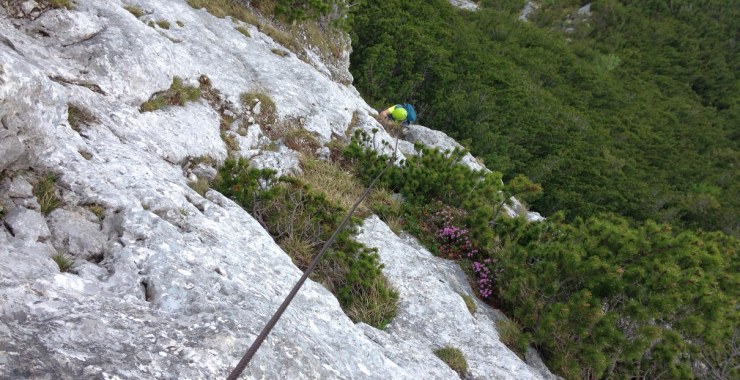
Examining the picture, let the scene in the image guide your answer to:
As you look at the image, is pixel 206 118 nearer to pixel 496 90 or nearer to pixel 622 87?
pixel 496 90

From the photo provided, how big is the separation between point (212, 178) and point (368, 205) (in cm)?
290

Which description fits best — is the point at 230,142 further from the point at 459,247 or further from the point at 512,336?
the point at 512,336

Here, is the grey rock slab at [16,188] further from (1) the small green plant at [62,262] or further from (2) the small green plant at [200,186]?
(2) the small green plant at [200,186]

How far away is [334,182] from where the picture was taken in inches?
307

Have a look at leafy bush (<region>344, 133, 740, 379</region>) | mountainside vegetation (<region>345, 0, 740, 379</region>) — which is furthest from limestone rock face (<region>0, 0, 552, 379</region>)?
mountainside vegetation (<region>345, 0, 740, 379</region>)

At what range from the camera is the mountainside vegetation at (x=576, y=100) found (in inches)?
837

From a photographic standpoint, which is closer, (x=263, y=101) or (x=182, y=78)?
(x=182, y=78)

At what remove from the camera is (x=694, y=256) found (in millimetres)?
6602

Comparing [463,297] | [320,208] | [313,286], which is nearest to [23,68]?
[313,286]

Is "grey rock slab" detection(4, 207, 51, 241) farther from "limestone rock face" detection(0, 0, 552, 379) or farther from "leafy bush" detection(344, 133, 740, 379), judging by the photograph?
"leafy bush" detection(344, 133, 740, 379)

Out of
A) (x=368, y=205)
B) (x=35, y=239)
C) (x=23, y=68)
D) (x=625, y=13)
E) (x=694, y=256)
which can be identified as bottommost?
(x=368, y=205)

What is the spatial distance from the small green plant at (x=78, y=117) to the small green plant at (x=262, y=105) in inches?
Result: 137

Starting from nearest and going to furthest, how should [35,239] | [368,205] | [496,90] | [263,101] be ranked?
[35,239] < [368,205] < [263,101] < [496,90]

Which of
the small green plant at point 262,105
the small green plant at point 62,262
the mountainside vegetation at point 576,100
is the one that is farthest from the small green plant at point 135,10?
the mountainside vegetation at point 576,100
